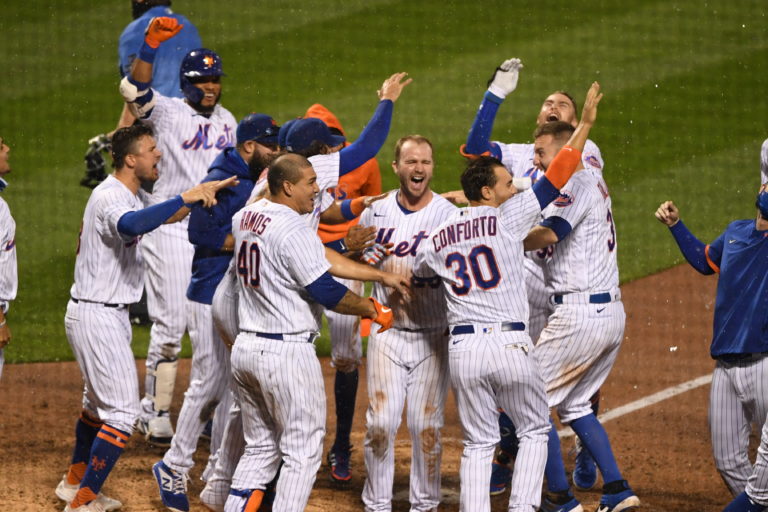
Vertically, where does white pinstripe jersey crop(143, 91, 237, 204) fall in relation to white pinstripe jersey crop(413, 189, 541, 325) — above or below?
above

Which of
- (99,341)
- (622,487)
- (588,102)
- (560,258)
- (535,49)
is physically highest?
(535,49)

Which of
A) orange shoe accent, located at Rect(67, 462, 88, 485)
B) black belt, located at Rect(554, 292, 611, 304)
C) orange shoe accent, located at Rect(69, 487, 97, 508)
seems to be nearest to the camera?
orange shoe accent, located at Rect(69, 487, 97, 508)

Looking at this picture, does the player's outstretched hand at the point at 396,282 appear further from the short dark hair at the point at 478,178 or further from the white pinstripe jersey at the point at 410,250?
the short dark hair at the point at 478,178

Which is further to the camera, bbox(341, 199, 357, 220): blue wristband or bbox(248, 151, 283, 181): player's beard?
bbox(341, 199, 357, 220): blue wristband

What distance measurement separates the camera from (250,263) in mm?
5156

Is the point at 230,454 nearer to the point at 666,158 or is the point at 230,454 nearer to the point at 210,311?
the point at 210,311

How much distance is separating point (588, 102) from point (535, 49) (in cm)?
852

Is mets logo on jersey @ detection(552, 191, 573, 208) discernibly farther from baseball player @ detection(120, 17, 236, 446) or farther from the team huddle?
baseball player @ detection(120, 17, 236, 446)

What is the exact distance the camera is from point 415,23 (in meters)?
14.5

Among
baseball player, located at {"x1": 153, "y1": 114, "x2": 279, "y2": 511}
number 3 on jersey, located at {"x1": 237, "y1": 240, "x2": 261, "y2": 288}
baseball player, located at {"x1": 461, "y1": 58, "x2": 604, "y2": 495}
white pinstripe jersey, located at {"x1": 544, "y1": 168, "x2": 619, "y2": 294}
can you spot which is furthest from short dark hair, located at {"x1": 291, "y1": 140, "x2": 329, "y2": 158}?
white pinstripe jersey, located at {"x1": 544, "y1": 168, "x2": 619, "y2": 294}

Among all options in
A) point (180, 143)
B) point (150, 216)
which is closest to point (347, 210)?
point (150, 216)

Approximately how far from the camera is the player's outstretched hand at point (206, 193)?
220 inches

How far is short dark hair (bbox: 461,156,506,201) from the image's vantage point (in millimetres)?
5387

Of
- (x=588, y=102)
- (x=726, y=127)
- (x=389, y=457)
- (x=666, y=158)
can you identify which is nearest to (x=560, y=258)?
(x=588, y=102)
